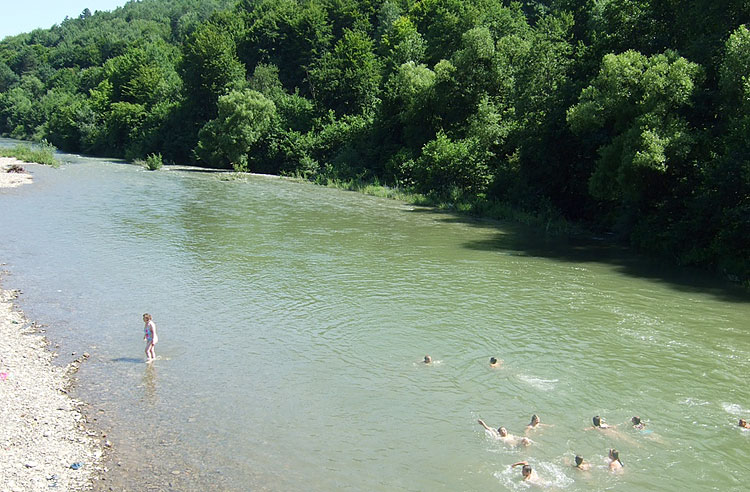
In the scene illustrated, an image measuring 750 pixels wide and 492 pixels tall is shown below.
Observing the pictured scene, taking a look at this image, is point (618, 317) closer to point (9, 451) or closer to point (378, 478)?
point (378, 478)

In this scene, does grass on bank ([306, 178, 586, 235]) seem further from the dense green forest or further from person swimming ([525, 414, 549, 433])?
person swimming ([525, 414, 549, 433])

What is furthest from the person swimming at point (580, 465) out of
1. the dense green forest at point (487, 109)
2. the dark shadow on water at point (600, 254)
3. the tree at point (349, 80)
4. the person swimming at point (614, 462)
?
the tree at point (349, 80)

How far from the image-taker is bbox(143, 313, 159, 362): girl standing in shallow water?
18250 mm

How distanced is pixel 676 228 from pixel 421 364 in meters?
20.0

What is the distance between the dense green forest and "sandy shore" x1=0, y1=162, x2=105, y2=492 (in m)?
26.6

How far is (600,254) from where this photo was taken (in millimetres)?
35688

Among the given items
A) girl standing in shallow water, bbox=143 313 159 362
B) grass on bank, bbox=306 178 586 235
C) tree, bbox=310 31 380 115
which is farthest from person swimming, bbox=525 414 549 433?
tree, bbox=310 31 380 115

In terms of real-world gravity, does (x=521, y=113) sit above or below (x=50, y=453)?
above

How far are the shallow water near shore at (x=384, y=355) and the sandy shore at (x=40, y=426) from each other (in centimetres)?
64

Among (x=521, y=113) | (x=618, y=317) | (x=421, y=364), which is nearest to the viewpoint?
(x=421, y=364)

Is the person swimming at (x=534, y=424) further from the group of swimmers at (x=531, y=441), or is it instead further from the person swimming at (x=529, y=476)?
the person swimming at (x=529, y=476)

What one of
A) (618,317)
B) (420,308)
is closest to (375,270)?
(420,308)

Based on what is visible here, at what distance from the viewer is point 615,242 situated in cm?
3950

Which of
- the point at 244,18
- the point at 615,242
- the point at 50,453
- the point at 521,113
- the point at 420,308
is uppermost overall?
the point at 244,18
